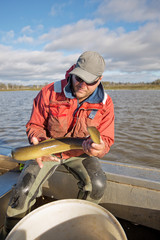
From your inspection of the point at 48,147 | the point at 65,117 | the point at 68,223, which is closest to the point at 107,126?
the point at 65,117

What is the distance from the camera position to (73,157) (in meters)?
2.57

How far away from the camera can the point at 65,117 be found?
247 cm

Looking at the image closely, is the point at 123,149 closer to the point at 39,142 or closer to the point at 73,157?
the point at 73,157

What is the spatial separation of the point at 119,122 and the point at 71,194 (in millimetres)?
7738

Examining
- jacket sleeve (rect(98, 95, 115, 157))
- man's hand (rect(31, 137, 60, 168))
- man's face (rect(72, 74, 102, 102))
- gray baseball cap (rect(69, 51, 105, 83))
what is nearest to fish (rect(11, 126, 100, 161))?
man's hand (rect(31, 137, 60, 168))

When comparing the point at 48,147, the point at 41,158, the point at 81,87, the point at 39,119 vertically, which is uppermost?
the point at 81,87

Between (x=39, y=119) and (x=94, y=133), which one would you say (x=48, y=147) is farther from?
(x=94, y=133)

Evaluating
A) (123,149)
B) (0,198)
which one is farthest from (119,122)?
(0,198)

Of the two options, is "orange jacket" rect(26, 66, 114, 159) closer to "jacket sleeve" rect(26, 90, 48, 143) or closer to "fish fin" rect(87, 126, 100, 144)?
"jacket sleeve" rect(26, 90, 48, 143)

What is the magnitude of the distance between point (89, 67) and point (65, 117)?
750mm

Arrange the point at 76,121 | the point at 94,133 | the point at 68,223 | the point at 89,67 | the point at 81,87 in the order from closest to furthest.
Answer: the point at 94,133, the point at 68,223, the point at 89,67, the point at 81,87, the point at 76,121

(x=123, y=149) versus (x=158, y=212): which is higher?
(x=158, y=212)

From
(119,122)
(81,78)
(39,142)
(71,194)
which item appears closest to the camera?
(81,78)

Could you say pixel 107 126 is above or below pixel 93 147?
above
